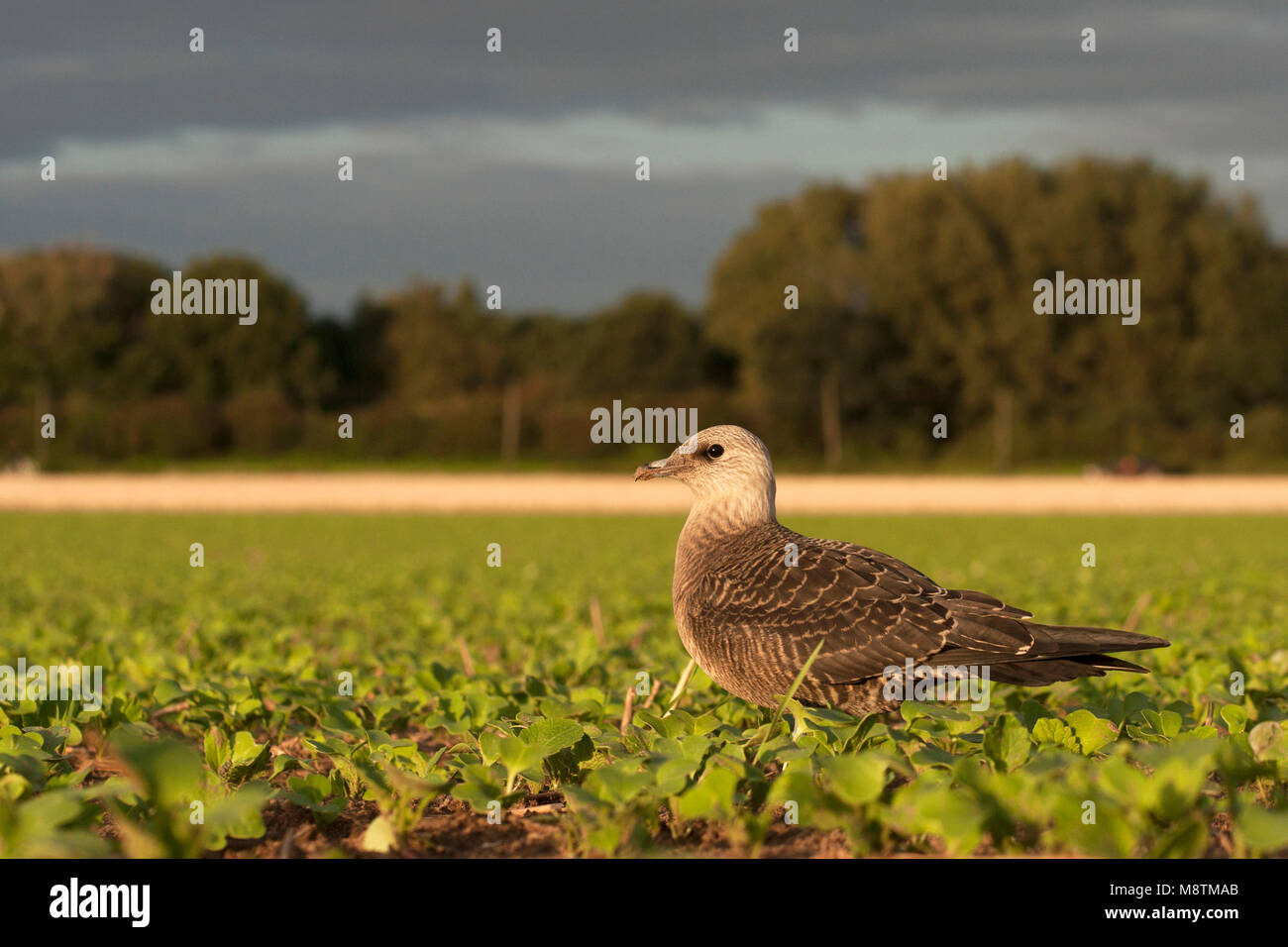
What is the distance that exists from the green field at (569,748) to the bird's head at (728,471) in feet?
3.05

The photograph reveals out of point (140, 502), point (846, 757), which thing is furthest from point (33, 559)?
point (140, 502)

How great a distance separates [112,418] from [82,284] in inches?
613

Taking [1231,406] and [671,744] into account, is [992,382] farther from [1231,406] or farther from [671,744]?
[671,744]

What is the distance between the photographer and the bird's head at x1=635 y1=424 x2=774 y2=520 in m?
5.05

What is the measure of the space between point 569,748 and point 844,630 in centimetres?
116

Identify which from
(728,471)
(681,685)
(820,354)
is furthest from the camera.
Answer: (820,354)

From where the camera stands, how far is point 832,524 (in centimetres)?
2955

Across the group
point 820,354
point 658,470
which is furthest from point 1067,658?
point 820,354

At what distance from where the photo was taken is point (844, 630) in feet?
14.6

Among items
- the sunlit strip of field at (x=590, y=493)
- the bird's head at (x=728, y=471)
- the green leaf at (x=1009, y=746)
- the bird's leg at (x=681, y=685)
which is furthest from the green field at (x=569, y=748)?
the sunlit strip of field at (x=590, y=493)

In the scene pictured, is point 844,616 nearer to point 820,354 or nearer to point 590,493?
point 590,493

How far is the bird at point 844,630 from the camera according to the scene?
14.5ft

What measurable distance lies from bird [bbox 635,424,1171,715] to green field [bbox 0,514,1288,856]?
203 millimetres

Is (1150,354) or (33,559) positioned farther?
(1150,354)
